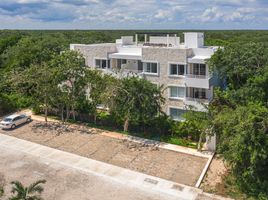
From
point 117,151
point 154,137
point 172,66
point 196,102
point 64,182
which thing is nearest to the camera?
point 64,182

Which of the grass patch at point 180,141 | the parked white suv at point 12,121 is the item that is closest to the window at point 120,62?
the grass patch at point 180,141

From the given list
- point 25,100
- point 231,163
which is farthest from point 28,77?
point 231,163

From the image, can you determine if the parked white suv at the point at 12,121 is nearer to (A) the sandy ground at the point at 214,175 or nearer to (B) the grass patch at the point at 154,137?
(B) the grass patch at the point at 154,137

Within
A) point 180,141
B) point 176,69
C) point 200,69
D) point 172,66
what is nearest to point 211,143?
point 180,141

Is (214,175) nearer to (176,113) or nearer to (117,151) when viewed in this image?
(117,151)

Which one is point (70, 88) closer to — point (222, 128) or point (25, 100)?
point (25, 100)

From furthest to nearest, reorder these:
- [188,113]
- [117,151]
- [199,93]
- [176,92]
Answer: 1. [176,92]
2. [199,93]
3. [188,113]
4. [117,151]

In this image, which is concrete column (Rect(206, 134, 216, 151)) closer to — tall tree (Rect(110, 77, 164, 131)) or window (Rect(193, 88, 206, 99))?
tall tree (Rect(110, 77, 164, 131))
